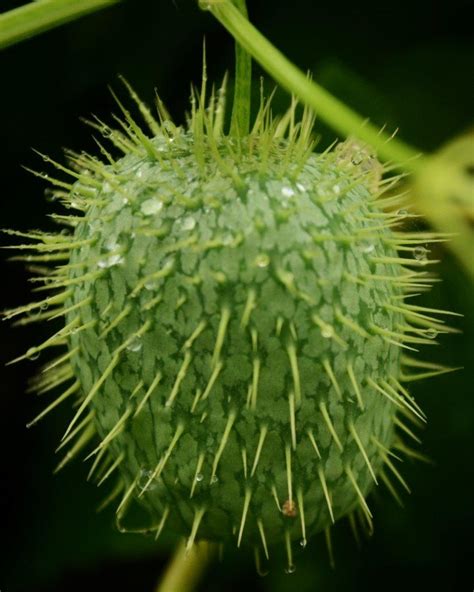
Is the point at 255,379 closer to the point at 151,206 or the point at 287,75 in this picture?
the point at 151,206

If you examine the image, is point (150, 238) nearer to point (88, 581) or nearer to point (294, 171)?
point (294, 171)

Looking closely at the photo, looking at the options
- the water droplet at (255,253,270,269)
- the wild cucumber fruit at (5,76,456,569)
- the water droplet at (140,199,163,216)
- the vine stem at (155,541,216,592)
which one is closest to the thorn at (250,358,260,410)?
the wild cucumber fruit at (5,76,456,569)

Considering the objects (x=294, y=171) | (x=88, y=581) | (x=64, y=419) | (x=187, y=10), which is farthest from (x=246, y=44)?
(x=88, y=581)

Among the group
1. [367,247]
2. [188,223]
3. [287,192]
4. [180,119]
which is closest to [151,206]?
[188,223]

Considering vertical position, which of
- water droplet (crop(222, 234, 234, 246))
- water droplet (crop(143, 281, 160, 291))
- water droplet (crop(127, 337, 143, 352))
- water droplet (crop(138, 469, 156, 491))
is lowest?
water droplet (crop(138, 469, 156, 491))

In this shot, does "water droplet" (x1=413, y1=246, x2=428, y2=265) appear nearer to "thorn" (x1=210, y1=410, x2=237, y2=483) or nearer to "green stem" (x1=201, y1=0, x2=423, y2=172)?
"green stem" (x1=201, y1=0, x2=423, y2=172)

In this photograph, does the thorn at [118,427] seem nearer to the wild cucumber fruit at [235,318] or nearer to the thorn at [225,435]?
the wild cucumber fruit at [235,318]
